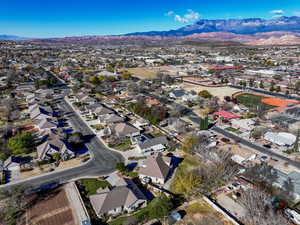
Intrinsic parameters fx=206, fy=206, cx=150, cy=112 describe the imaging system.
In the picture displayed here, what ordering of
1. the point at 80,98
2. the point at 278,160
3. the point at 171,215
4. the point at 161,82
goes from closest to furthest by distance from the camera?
the point at 171,215
the point at 278,160
the point at 80,98
the point at 161,82

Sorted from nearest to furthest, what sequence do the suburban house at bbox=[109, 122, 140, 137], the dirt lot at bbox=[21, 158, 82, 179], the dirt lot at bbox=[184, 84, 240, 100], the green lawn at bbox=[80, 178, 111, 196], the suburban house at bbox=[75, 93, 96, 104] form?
the green lawn at bbox=[80, 178, 111, 196] < the dirt lot at bbox=[21, 158, 82, 179] < the suburban house at bbox=[109, 122, 140, 137] < the suburban house at bbox=[75, 93, 96, 104] < the dirt lot at bbox=[184, 84, 240, 100]

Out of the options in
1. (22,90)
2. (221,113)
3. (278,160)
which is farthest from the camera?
(22,90)

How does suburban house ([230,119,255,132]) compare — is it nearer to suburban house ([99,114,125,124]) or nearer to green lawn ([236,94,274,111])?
green lawn ([236,94,274,111])

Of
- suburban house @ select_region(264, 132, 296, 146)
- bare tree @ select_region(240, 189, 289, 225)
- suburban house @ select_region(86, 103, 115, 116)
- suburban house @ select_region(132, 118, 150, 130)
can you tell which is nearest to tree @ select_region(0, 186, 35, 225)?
bare tree @ select_region(240, 189, 289, 225)

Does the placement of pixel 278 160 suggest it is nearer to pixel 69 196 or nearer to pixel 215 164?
pixel 215 164

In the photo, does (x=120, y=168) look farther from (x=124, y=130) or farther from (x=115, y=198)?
(x=124, y=130)

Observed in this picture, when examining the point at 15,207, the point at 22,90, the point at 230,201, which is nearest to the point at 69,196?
the point at 15,207
